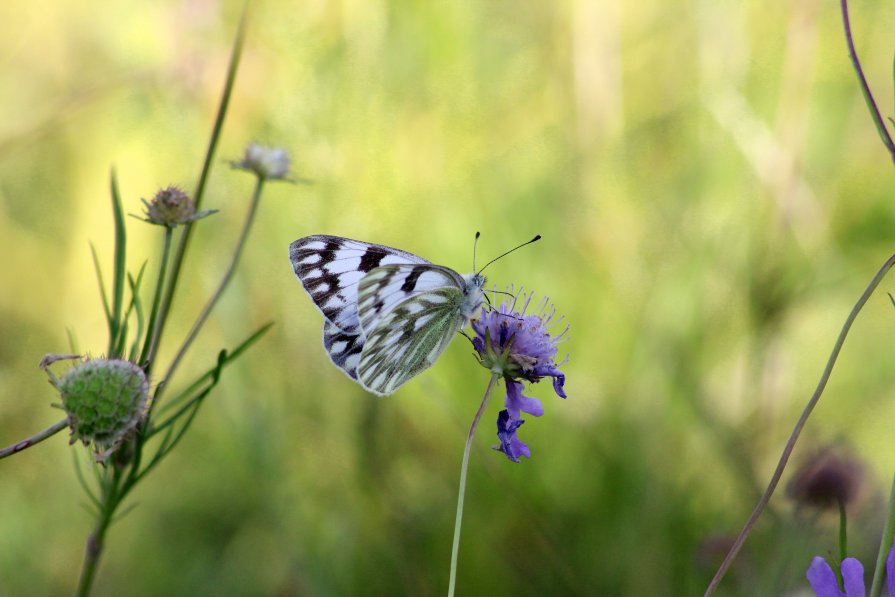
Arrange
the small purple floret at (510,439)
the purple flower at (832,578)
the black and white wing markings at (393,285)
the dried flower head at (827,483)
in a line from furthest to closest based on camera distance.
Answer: the dried flower head at (827,483), the black and white wing markings at (393,285), the small purple floret at (510,439), the purple flower at (832,578)

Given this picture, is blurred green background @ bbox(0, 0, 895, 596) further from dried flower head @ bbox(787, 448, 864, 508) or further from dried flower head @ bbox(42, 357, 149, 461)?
dried flower head @ bbox(42, 357, 149, 461)

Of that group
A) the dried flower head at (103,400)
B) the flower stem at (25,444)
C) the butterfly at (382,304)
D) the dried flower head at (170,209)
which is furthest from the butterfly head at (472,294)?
the flower stem at (25,444)

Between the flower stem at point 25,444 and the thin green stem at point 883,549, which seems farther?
the flower stem at point 25,444

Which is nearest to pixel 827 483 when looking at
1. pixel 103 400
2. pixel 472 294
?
pixel 472 294

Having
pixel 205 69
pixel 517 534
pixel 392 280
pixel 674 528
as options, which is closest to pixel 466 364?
pixel 517 534

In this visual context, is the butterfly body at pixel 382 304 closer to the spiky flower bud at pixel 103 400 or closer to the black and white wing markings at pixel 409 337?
the black and white wing markings at pixel 409 337

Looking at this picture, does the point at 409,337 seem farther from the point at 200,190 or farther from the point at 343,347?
the point at 200,190

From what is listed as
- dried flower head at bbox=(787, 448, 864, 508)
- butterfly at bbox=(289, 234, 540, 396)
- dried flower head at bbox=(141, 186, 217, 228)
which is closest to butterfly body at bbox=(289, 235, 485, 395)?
butterfly at bbox=(289, 234, 540, 396)
